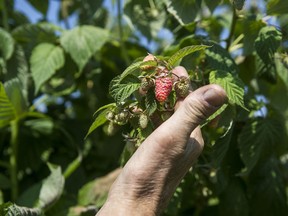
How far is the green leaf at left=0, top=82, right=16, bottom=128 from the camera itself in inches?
58.8

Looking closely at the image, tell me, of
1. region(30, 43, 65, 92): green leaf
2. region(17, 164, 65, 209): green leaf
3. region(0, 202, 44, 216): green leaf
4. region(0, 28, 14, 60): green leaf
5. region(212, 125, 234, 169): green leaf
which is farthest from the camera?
region(0, 28, 14, 60): green leaf

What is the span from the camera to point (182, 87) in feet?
3.24

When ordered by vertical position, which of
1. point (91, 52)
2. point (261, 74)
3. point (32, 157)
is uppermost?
point (91, 52)

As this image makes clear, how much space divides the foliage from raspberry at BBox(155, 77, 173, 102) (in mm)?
18

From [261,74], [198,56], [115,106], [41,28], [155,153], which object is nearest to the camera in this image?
[155,153]

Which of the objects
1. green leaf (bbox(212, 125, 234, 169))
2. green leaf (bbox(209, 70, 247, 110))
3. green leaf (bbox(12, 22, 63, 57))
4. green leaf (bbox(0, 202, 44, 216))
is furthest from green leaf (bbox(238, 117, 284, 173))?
green leaf (bbox(12, 22, 63, 57))

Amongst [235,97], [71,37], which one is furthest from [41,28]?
[235,97]

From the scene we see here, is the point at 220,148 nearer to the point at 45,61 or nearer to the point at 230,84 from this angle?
the point at 230,84

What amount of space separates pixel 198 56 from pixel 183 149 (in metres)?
0.41

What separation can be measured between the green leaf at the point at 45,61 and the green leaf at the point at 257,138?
1.74ft

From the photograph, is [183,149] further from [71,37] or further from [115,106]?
[71,37]

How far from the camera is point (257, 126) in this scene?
141 centimetres

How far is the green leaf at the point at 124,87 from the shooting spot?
102 cm

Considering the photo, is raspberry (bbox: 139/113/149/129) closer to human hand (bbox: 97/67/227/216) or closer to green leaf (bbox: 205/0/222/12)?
human hand (bbox: 97/67/227/216)
